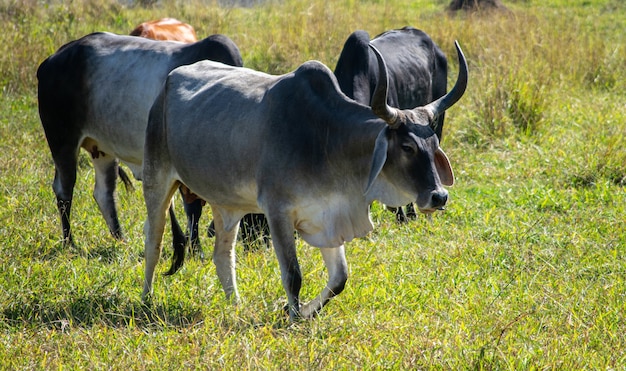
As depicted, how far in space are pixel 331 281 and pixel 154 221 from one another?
1049mm

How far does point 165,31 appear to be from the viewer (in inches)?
298

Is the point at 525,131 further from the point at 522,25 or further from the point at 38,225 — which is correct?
the point at 38,225

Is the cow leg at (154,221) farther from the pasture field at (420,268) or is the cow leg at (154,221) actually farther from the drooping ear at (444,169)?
the drooping ear at (444,169)

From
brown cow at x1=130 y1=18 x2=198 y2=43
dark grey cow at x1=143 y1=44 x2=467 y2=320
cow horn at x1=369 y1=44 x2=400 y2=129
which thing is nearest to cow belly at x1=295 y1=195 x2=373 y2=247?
dark grey cow at x1=143 y1=44 x2=467 y2=320

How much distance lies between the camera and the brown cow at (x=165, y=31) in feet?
24.4

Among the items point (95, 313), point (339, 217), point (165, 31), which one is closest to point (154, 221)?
point (95, 313)

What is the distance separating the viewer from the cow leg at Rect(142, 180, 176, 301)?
4.74 meters

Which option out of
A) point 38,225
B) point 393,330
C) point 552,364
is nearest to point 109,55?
point 38,225

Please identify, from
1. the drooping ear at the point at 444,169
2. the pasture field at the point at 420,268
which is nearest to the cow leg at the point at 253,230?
the pasture field at the point at 420,268

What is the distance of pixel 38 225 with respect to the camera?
5.84 metres

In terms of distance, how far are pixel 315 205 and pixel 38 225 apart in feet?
8.01

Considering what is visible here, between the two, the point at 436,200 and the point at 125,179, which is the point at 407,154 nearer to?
the point at 436,200

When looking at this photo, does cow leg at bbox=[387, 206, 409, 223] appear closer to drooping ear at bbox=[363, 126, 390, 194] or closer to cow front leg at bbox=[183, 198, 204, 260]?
cow front leg at bbox=[183, 198, 204, 260]

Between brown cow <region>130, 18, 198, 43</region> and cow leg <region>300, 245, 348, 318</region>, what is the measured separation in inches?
142
